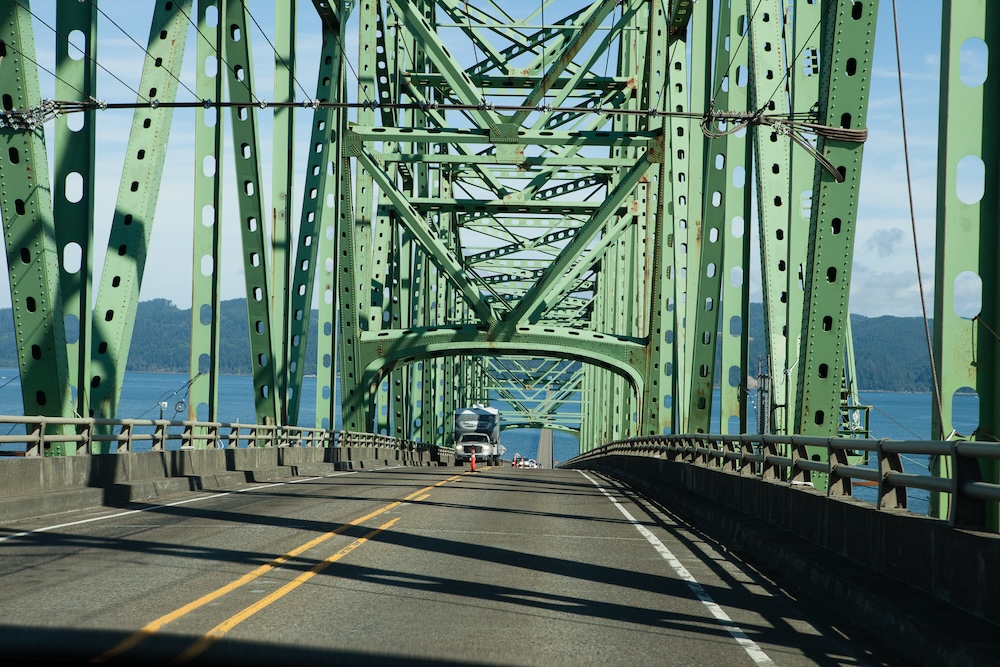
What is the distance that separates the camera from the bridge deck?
23.9 ft

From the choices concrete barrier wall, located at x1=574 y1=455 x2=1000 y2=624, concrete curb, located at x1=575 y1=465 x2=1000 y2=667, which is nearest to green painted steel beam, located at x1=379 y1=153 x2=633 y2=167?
concrete barrier wall, located at x1=574 y1=455 x2=1000 y2=624

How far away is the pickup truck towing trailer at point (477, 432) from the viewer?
279 ft

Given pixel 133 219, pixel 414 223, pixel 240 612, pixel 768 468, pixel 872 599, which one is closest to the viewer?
pixel 240 612

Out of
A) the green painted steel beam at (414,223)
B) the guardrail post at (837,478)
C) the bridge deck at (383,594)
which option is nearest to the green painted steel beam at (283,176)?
the green painted steel beam at (414,223)

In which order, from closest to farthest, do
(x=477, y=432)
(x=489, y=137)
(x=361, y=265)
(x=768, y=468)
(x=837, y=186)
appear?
(x=837, y=186) < (x=768, y=468) < (x=489, y=137) < (x=361, y=265) < (x=477, y=432)

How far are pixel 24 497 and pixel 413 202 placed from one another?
98.0 ft

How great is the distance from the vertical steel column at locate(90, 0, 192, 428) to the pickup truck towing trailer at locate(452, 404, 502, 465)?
209 ft

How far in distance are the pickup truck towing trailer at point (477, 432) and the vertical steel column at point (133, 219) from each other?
63.8 meters

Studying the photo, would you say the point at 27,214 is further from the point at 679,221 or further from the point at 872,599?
the point at 679,221

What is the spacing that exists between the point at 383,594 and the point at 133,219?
1218cm

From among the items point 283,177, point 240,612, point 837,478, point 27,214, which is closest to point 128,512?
point 27,214

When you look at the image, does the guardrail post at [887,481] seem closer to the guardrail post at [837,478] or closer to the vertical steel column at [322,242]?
the guardrail post at [837,478]

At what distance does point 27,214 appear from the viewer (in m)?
16.0

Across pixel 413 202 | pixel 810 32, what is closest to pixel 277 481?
pixel 810 32
